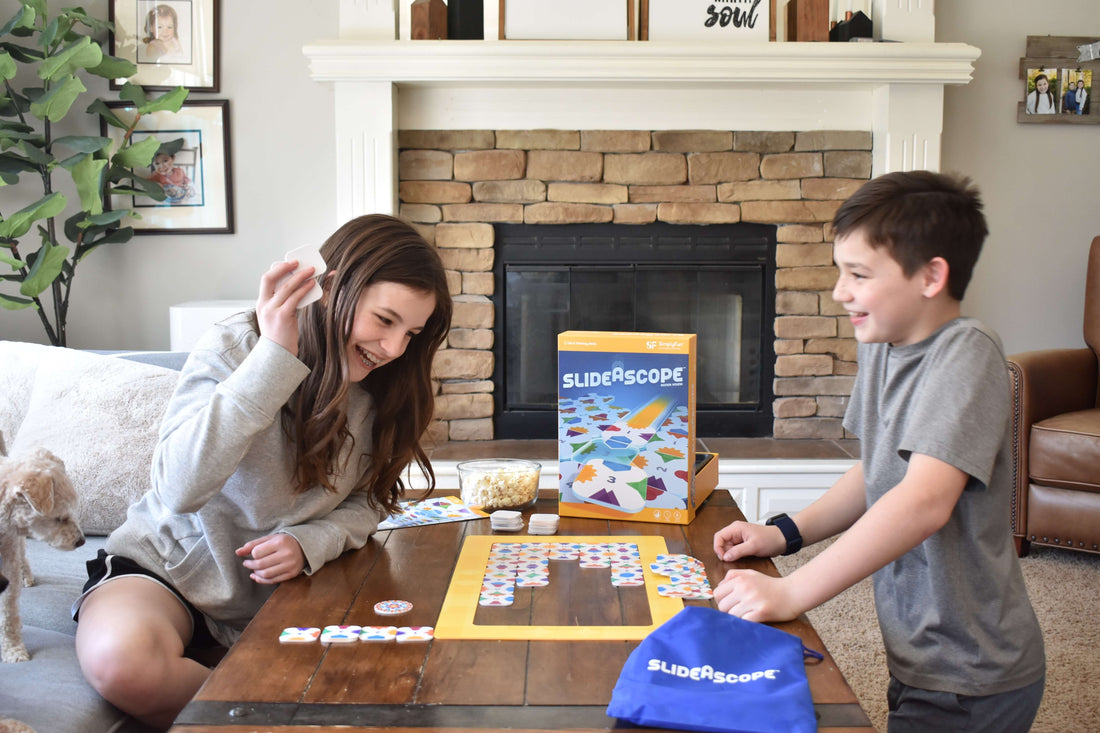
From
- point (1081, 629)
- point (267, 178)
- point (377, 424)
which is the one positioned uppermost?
point (267, 178)

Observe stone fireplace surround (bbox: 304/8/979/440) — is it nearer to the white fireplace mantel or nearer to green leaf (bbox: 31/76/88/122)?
the white fireplace mantel

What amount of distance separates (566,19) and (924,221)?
2.24 metres

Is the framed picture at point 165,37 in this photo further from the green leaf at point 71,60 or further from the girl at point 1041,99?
the girl at point 1041,99

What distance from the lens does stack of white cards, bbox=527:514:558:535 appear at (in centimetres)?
135

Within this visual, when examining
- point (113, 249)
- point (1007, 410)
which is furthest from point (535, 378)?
point (1007, 410)

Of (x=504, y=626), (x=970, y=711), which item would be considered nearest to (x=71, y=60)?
(x=504, y=626)

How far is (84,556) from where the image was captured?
5.51 ft

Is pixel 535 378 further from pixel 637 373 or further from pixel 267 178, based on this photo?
pixel 637 373

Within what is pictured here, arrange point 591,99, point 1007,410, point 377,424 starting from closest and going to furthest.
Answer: point 1007,410 → point 377,424 → point 591,99

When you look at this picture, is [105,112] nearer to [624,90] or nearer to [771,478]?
[624,90]

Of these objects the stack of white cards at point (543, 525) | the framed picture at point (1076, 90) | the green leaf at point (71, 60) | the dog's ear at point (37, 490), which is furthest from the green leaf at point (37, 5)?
the framed picture at point (1076, 90)

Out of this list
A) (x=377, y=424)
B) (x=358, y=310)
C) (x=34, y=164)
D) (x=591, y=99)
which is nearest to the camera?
(x=358, y=310)

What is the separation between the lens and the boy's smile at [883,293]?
1.13 meters

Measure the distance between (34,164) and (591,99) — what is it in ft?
6.07
